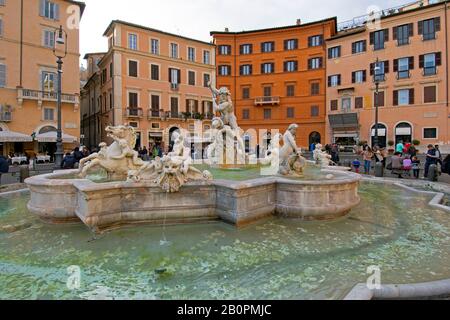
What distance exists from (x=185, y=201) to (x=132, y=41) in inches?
1283

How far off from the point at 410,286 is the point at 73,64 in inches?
1253

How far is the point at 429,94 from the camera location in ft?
97.7

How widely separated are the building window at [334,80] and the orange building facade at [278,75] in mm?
878

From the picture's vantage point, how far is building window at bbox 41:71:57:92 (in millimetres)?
26781

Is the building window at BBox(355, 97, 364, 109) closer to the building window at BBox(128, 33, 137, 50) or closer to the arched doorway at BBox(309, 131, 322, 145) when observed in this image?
the arched doorway at BBox(309, 131, 322, 145)

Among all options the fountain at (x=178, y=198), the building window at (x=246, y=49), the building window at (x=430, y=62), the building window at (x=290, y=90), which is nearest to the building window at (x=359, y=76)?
the building window at (x=430, y=62)

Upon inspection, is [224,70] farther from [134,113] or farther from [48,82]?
[48,82]

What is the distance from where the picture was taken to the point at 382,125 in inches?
1291

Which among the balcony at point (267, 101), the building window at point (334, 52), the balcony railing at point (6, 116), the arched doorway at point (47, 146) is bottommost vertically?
the arched doorway at point (47, 146)

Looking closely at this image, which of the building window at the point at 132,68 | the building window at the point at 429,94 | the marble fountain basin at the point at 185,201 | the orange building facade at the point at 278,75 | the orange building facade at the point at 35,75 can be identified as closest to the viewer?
the marble fountain basin at the point at 185,201

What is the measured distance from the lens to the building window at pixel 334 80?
36094 millimetres

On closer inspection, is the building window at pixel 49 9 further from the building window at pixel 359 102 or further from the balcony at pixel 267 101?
the building window at pixel 359 102

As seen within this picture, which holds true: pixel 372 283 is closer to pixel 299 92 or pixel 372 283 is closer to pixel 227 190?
pixel 227 190

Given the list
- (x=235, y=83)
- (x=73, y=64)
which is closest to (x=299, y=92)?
(x=235, y=83)
